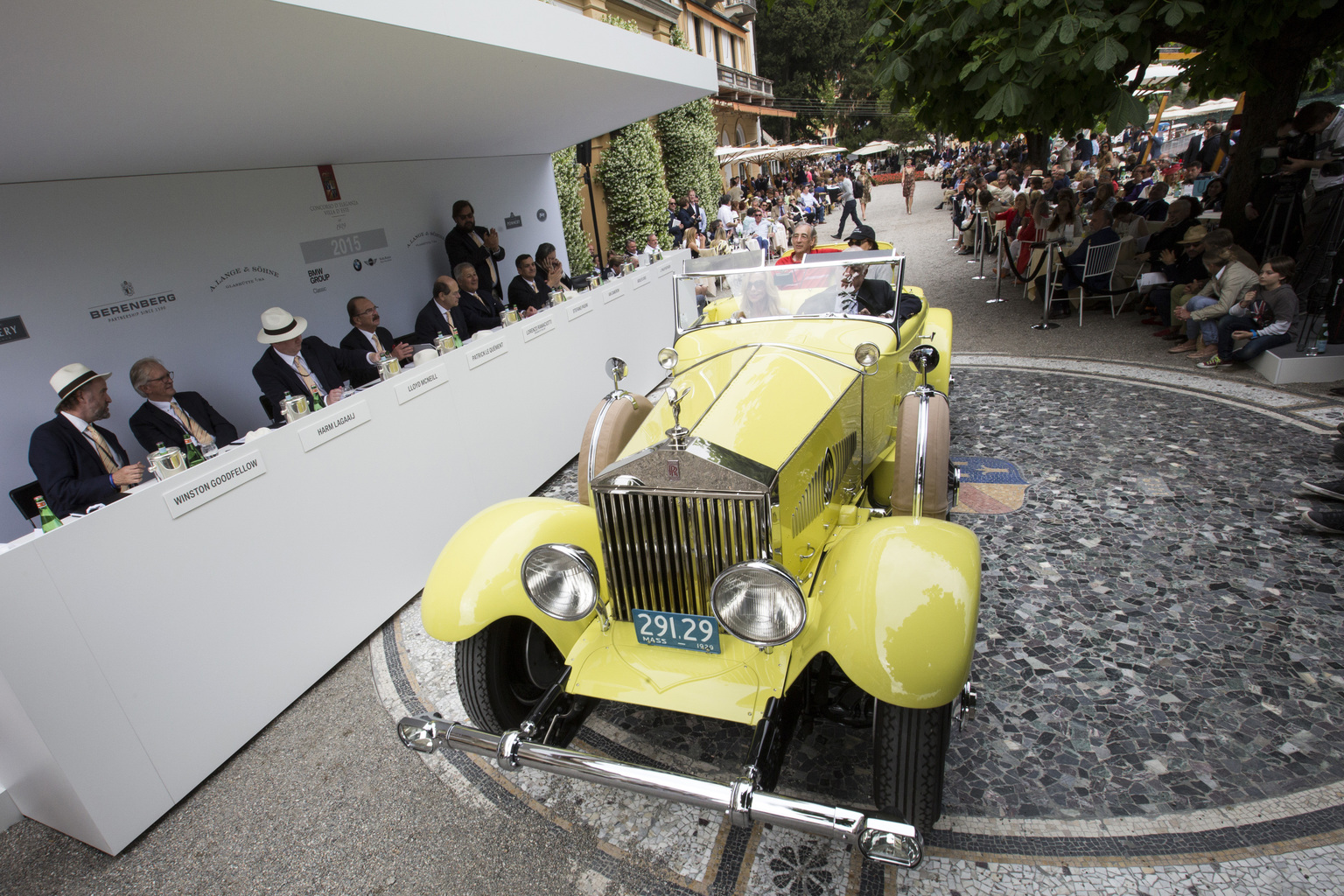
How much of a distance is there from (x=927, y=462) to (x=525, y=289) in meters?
5.05

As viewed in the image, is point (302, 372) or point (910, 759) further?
point (302, 372)

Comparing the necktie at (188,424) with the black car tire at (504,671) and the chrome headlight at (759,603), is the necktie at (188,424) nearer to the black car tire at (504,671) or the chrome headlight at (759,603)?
the black car tire at (504,671)

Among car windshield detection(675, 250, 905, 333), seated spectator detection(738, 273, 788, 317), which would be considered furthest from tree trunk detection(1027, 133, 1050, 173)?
seated spectator detection(738, 273, 788, 317)

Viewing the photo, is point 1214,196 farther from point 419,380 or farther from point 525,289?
point 419,380

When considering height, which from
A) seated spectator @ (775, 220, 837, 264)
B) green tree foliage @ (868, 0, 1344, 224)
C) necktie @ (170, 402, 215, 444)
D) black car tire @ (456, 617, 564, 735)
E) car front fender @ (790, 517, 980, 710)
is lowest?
black car tire @ (456, 617, 564, 735)

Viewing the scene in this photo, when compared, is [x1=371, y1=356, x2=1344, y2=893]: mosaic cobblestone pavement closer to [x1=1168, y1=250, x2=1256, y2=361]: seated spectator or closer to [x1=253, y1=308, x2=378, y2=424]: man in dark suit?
[x1=253, y1=308, x2=378, y2=424]: man in dark suit

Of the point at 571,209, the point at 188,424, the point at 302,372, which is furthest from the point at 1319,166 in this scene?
the point at 571,209

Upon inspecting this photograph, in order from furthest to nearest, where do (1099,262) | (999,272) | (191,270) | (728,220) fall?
(728,220) → (999,272) → (1099,262) → (191,270)

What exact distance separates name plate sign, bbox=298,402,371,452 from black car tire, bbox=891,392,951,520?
9.70 ft

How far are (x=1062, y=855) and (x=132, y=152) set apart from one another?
6118mm

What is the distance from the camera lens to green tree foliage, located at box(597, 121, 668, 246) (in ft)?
49.5

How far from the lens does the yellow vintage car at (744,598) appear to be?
82.0 inches

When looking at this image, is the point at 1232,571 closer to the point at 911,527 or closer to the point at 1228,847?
the point at 1228,847

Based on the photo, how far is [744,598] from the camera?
2.21 metres
